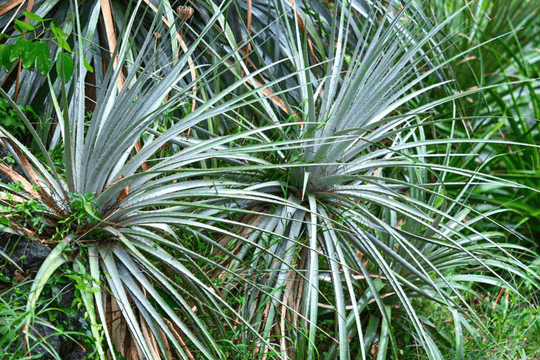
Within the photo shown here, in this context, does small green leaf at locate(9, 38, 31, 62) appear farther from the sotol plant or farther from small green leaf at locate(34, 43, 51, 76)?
the sotol plant

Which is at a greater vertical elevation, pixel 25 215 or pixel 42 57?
pixel 42 57

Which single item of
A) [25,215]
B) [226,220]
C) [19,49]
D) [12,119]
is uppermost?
[19,49]

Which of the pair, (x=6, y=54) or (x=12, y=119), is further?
(x=12, y=119)

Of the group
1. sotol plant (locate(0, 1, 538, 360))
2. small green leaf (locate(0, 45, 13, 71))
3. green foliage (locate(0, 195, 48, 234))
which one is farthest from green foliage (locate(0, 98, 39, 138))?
green foliage (locate(0, 195, 48, 234))

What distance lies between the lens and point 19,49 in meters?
1.72

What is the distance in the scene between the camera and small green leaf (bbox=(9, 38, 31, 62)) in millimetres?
1709

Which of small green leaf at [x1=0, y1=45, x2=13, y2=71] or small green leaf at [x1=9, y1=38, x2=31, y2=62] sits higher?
small green leaf at [x1=0, y1=45, x2=13, y2=71]

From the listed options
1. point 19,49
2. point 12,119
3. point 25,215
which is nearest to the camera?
point 25,215

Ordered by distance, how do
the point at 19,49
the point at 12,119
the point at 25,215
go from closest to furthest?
the point at 25,215 < the point at 19,49 < the point at 12,119

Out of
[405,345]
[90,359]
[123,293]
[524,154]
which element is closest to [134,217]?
[123,293]

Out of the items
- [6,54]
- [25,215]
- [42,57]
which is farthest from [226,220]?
[6,54]

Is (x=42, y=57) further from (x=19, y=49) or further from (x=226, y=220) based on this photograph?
(x=226, y=220)

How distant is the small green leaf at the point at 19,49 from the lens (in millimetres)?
1709

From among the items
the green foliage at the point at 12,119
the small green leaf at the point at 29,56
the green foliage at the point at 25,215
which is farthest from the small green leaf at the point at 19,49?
the green foliage at the point at 25,215
